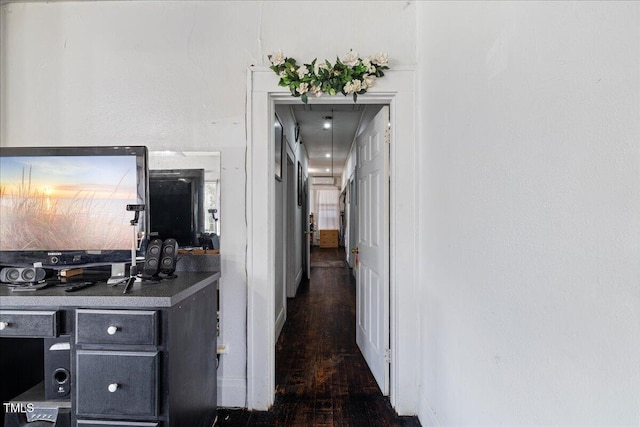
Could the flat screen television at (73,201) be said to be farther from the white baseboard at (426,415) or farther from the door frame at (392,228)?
the white baseboard at (426,415)

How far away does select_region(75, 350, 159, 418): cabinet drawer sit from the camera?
123 cm

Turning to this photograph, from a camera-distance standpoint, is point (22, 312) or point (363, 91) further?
point (363, 91)

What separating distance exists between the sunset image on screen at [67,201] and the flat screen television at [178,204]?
221 mm

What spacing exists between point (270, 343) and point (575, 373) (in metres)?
1.60

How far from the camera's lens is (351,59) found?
1795 millimetres

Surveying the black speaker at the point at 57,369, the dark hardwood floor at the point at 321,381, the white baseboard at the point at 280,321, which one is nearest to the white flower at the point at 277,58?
the black speaker at the point at 57,369

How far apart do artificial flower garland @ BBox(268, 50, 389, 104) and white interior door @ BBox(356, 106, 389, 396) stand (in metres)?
0.30

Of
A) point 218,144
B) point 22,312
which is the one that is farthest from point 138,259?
point 218,144

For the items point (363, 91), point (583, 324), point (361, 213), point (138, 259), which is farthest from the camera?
point (361, 213)

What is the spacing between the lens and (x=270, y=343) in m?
1.92

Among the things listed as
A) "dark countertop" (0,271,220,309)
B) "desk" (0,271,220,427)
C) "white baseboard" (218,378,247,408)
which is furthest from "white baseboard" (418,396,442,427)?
"dark countertop" (0,271,220,309)

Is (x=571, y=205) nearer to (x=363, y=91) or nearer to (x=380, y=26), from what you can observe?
(x=363, y=91)

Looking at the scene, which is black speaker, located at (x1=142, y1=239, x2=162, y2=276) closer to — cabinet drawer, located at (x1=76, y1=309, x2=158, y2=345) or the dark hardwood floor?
cabinet drawer, located at (x1=76, y1=309, x2=158, y2=345)

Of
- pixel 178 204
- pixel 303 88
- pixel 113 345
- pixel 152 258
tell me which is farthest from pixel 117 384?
pixel 303 88
